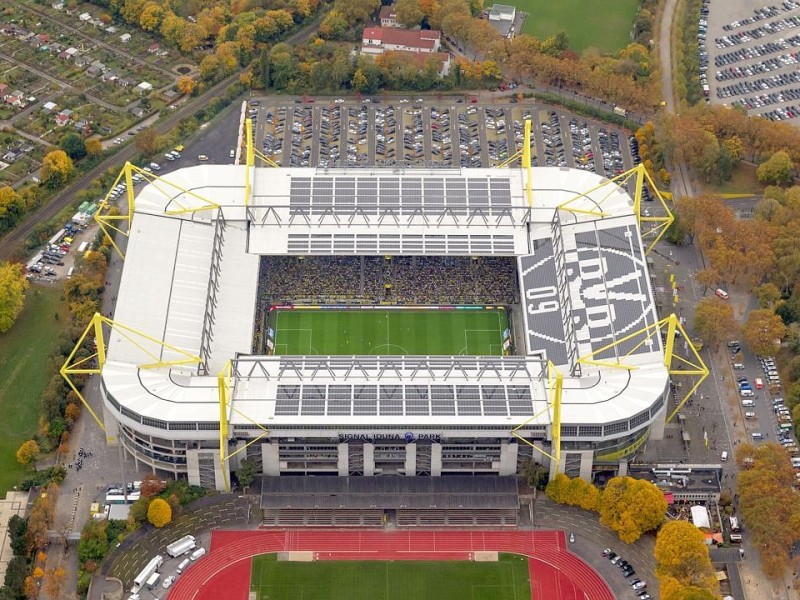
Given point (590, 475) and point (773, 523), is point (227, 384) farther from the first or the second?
point (773, 523)

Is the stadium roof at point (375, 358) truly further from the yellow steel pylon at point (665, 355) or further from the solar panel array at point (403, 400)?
the yellow steel pylon at point (665, 355)

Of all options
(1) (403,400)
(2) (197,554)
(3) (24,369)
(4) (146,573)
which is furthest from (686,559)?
(3) (24,369)

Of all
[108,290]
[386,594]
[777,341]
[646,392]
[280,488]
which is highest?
[108,290]

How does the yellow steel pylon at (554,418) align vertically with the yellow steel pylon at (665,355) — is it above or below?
below

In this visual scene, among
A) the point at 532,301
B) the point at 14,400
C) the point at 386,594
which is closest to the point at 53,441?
the point at 14,400

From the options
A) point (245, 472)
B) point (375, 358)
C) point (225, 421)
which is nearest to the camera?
point (225, 421)

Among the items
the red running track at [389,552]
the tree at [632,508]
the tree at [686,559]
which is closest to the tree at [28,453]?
the red running track at [389,552]

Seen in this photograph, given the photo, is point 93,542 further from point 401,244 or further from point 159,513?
point 401,244
